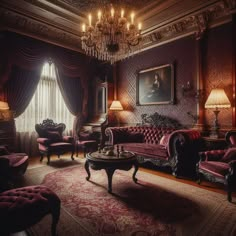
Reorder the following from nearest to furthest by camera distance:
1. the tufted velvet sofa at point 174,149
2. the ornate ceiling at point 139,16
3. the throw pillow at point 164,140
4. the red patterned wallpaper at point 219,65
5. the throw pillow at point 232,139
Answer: the throw pillow at point 232,139 → the tufted velvet sofa at point 174,149 → the red patterned wallpaper at point 219,65 → the ornate ceiling at point 139,16 → the throw pillow at point 164,140

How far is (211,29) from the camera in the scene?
365 centimetres

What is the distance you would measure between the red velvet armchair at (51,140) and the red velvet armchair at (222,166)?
2.81 meters

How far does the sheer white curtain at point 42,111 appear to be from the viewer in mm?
4594

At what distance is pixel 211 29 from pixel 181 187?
3.07 metres

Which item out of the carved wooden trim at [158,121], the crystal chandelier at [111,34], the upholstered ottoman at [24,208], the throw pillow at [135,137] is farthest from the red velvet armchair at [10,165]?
the carved wooden trim at [158,121]

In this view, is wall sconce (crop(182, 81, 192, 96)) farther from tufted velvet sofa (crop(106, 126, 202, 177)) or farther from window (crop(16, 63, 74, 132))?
window (crop(16, 63, 74, 132))

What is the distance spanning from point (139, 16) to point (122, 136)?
2711mm

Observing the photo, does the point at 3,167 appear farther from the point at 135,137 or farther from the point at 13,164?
the point at 135,137

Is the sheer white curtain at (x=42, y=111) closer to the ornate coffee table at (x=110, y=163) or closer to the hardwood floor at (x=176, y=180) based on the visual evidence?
the hardwood floor at (x=176, y=180)

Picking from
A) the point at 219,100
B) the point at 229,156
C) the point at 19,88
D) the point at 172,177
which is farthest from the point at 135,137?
the point at 19,88

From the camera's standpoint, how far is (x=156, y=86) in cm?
455

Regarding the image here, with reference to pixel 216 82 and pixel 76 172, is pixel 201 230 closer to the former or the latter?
pixel 76 172

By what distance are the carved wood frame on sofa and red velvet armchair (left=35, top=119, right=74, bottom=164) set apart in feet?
3.39

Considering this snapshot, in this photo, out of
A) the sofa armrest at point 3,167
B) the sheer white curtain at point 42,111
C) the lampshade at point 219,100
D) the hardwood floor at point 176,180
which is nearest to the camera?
the sofa armrest at point 3,167
